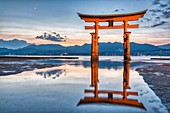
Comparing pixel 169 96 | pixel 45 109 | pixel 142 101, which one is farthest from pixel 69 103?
pixel 169 96

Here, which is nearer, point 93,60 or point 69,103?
point 69,103

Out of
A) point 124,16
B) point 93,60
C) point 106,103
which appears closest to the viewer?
point 106,103

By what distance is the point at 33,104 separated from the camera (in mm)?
5195

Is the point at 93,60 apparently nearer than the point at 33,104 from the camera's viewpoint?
No

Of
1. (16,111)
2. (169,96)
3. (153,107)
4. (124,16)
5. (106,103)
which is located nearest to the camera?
(16,111)

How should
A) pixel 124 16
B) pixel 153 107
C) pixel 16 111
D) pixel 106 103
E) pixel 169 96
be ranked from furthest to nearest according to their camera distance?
pixel 124 16
pixel 169 96
pixel 106 103
pixel 153 107
pixel 16 111

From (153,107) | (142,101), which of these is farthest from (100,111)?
(142,101)

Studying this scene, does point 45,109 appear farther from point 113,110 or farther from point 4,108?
point 113,110

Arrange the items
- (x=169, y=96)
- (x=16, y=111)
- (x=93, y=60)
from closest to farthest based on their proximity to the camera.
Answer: (x=16, y=111), (x=169, y=96), (x=93, y=60)

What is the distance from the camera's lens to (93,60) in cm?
3072

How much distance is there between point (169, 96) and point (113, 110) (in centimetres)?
251

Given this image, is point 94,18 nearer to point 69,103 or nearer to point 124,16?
point 124,16

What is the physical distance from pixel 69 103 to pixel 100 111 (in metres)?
1.04

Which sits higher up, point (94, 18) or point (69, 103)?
point (94, 18)
